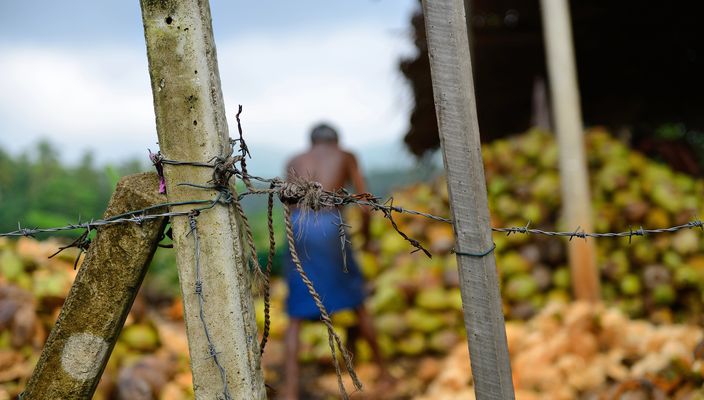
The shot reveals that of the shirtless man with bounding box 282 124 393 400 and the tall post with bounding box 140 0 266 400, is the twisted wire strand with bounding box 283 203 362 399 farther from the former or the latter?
the shirtless man with bounding box 282 124 393 400

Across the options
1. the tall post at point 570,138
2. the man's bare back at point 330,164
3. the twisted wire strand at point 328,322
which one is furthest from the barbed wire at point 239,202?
the tall post at point 570,138

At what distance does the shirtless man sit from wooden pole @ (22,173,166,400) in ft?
6.84

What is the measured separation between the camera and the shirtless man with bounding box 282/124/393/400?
379cm

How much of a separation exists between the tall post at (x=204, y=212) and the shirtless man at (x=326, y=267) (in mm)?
2141

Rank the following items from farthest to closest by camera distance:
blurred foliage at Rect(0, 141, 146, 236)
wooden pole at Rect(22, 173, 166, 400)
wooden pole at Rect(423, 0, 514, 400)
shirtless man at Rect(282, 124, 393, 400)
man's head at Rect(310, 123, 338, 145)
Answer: blurred foliage at Rect(0, 141, 146, 236) < man's head at Rect(310, 123, 338, 145) < shirtless man at Rect(282, 124, 393, 400) < wooden pole at Rect(22, 173, 166, 400) < wooden pole at Rect(423, 0, 514, 400)

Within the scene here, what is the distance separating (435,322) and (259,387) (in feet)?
10.2

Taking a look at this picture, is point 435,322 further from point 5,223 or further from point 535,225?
point 5,223

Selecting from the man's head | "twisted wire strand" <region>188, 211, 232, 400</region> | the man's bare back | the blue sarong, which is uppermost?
the man's head

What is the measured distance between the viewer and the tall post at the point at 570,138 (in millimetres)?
3998

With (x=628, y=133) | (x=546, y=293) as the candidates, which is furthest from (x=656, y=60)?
(x=546, y=293)

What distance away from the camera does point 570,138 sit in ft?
13.3

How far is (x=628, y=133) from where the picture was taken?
594cm

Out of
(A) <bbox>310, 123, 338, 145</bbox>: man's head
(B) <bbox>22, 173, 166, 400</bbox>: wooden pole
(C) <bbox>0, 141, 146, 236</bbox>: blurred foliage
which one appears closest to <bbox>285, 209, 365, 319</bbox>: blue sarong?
(A) <bbox>310, 123, 338, 145</bbox>: man's head

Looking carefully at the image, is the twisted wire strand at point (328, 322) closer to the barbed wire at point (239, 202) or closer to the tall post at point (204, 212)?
the barbed wire at point (239, 202)
